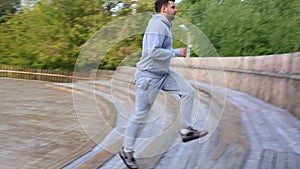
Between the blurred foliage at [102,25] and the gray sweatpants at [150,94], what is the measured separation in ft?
22.4

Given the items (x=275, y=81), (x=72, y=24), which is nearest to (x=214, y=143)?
(x=275, y=81)

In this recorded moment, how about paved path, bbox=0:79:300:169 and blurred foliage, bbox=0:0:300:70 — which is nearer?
paved path, bbox=0:79:300:169

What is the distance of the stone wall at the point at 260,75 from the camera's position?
17.3 ft

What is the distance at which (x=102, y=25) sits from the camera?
46.1 ft

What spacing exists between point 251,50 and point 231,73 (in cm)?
263

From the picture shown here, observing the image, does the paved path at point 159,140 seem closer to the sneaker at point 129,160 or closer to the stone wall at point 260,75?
the sneaker at point 129,160

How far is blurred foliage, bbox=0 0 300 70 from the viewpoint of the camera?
11.2 meters

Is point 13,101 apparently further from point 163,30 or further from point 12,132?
point 163,30

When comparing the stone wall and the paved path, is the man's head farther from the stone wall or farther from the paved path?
the stone wall

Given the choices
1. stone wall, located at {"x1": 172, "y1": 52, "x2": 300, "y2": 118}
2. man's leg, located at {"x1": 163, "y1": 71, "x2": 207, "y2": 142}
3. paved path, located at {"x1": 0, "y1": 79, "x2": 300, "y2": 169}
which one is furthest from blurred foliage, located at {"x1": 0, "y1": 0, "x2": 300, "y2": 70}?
man's leg, located at {"x1": 163, "y1": 71, "x2": 207, "y2": 142}

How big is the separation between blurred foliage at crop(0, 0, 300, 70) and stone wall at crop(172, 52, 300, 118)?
157 cm

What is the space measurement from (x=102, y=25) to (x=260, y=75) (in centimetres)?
783

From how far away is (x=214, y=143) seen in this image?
4.07 metres

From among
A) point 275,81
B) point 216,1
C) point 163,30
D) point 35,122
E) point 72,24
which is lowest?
point 35,122
